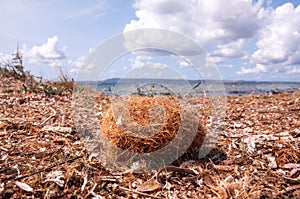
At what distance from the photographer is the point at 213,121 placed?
11.4ft

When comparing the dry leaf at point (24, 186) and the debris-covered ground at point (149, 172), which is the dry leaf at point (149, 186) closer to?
the debris-covered ground at point (149, 172)

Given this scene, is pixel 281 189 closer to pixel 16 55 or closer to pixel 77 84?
pixel 77 84

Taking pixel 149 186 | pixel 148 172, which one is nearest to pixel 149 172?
pixel 148 172

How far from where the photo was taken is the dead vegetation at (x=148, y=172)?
1.80 metres

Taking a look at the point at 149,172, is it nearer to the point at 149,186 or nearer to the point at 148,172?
the point at 148,172

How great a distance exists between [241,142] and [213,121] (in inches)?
33.4

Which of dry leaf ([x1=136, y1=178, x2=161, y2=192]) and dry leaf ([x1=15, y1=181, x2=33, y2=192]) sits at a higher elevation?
dry leaf ([x1=15, y1=181, x2=33, y2=192])

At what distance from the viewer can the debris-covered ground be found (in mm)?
1797

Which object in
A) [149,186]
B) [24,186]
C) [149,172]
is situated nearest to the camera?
[24,186]

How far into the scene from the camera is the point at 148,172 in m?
2.05

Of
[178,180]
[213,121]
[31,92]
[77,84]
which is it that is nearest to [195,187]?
[178,180]

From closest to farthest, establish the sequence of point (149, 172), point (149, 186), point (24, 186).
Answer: point (24, 186) < point (149, 186) < point (149, 172)

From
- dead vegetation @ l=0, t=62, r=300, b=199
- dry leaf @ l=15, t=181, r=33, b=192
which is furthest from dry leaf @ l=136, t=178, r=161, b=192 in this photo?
dry leaf @ l=15, t=181, r=33, b=192

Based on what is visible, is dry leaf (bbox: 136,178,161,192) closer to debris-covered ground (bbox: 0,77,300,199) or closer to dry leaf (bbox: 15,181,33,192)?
debris-covered ground (bbox: 0,77,300,199)
